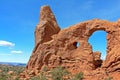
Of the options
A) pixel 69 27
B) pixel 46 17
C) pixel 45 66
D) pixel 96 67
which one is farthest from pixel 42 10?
pixel 96 67

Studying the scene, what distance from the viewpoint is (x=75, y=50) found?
42938 millimetres

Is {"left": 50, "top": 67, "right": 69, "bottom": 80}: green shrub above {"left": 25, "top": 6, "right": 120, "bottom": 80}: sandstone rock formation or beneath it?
beneath

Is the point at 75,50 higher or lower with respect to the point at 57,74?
higher

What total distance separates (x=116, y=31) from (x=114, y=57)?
4027mm

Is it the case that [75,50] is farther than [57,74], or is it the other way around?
[75,50]

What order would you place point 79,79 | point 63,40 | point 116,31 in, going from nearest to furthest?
1. point 79,79
2. point 116,31
3. point 63,40

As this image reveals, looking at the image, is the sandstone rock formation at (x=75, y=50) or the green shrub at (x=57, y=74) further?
the sandstone rock formation at (x=75, y=50)

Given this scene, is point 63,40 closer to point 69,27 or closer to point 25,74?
point 69,27

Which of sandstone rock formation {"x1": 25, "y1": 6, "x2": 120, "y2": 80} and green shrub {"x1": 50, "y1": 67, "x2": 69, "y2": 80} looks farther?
sandstone rock formation {"x1": 25, "y1": 6, "x2": 120, "y2": 80}

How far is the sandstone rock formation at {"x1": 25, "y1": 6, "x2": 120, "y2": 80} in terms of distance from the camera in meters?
39.5

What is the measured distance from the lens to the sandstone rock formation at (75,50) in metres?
39.5

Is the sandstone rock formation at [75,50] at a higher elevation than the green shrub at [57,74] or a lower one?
higher

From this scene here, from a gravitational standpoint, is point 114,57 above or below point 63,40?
below

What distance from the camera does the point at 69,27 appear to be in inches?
1729
